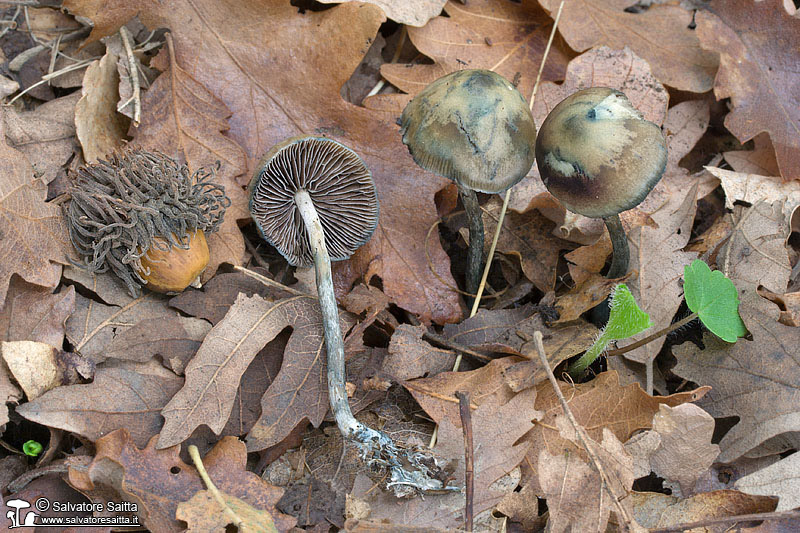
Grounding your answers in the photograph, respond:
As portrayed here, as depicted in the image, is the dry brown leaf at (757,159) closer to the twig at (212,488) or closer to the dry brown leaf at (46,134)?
the twig at (212,488)

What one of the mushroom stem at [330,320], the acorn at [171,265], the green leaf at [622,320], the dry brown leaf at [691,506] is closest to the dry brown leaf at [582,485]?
the dry brown leaf at [691,506]

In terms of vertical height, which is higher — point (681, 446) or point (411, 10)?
point (411, 10)

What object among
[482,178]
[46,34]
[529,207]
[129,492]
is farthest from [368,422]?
[46,34]

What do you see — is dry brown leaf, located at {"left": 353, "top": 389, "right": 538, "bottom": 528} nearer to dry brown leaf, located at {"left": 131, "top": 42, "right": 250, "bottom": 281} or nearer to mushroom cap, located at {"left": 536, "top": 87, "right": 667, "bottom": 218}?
mushroom cap, located at {"left": 536, "top": 87, "right": 667, "bottom": 218}

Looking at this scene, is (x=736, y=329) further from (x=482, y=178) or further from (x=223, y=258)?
(x=223, y=258)

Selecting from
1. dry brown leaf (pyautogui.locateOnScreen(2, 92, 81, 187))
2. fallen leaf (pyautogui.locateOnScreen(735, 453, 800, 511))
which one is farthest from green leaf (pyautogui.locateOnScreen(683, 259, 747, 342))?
dry brown leaf (pyautogui.locateOnScreen(2, 92, 81, 187))

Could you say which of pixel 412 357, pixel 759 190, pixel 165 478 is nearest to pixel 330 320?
pixel 412 357

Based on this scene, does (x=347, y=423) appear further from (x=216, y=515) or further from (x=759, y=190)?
(x=759, y=190)

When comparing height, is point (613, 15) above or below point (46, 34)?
above
